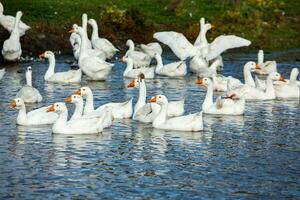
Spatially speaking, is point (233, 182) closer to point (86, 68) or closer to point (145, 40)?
point (86, 68)

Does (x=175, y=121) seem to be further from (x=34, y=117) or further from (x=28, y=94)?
(x=28, y=94)

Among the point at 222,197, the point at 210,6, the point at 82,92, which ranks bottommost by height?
the point at 222,197

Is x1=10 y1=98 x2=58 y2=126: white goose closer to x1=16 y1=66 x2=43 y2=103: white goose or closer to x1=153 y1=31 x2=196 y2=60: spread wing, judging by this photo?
x1=16 y1=66 x2=43 y2=103: white goose

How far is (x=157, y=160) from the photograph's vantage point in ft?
65.4

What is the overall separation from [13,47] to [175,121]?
14.1 meters

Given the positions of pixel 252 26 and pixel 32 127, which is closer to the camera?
pixel 32 127

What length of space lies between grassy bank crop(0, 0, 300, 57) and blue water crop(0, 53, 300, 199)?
539 inches

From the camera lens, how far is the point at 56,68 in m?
36.2

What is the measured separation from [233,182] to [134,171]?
2006mm

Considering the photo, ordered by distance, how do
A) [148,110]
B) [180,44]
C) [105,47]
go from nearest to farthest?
[148,110] → [180,44] → [105,47]

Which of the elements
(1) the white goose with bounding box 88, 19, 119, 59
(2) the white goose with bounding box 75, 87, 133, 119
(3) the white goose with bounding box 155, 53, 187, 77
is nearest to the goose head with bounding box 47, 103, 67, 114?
(2) the white goose with bounding box 75, 87, 133, 119

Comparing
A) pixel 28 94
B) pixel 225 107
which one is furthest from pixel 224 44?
pixel 28 94

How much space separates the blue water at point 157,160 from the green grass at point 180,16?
641 inches

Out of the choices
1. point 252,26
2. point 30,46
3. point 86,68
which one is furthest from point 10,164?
point 252,26
